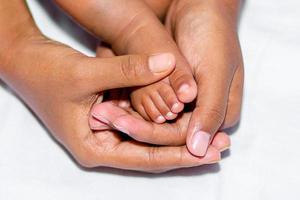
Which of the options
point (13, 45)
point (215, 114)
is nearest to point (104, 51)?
point (13, 45)

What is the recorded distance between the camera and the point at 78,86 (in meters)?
0.89

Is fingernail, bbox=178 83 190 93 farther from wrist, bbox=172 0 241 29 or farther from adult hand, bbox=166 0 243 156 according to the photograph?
wrist, bbox=172 0 241 29

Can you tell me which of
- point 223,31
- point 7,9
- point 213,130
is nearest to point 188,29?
point 223,31

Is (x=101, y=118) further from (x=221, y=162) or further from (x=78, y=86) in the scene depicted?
(x=221, y=162)

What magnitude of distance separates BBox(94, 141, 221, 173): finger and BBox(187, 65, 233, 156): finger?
0.02 metres

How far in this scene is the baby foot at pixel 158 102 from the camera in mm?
878

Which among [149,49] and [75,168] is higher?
[149,49]

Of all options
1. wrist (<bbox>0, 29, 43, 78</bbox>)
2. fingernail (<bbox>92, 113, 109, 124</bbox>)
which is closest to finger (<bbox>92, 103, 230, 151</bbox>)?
fingernail (<bbox>92, 113, 109, 124</bbox>)

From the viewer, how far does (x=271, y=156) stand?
3.26ft

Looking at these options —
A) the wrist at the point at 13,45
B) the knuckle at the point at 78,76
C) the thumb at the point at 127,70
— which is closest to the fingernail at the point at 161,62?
the thumb at the point at 127,70

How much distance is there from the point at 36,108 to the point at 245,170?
1.20 ft

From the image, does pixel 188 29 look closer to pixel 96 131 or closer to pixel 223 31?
pixel 223 31

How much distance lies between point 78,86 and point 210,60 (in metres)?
0.22

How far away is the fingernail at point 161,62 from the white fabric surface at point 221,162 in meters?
0.20
